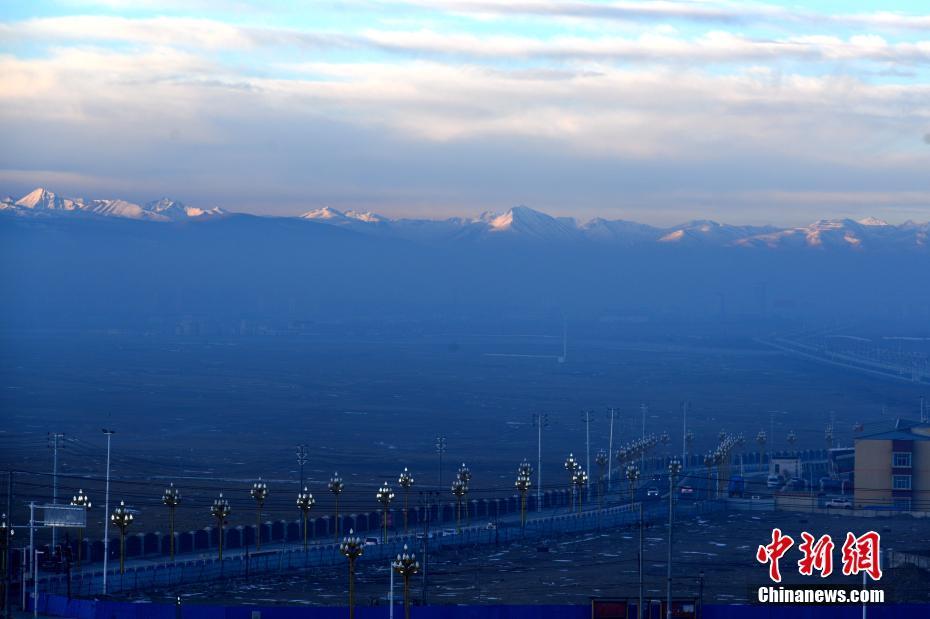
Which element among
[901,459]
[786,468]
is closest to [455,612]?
[901,459]

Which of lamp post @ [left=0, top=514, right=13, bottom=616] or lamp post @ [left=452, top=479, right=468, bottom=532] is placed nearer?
lamp post @ [left=0, top=514, right=13, bottom=616]

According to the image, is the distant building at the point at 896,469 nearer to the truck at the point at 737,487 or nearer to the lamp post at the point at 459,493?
the truck at the point at 737,487

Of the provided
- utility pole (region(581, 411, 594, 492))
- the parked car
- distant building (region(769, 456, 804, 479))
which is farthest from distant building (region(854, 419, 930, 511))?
utility pole (region(581, 411, 594, 492))

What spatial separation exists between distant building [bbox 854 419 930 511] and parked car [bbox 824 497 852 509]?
47 cm

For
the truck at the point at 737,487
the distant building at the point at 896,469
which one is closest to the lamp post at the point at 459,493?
the truck at the point at 737,487

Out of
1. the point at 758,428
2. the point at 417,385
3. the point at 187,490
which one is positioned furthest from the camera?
the point at 417,385

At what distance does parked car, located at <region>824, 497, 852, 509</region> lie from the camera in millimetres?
61884

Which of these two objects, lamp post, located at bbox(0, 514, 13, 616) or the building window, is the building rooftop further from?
lamp post, located at bbox(0, 514, 13, 616)

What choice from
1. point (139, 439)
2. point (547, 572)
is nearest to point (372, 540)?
Result: point (547, 572)

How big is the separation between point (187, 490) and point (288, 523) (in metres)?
14.3

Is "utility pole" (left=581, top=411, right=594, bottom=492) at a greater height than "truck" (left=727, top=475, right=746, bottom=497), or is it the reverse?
"utility pole" (left=581, top=411, right=594, bottom=492)

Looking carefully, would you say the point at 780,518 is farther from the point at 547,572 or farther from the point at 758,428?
the point at 758,428

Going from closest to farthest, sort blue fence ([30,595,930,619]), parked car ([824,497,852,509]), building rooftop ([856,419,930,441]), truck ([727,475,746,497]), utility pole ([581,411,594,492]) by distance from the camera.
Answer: blue fence ([30,595,930,619]), building rooftop ([856,419,930,441]), parked car ([824,497,852,509]), truck ([727,475,746,497]), utility pole ([581,411,594,492])

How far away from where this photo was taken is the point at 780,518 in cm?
6125
